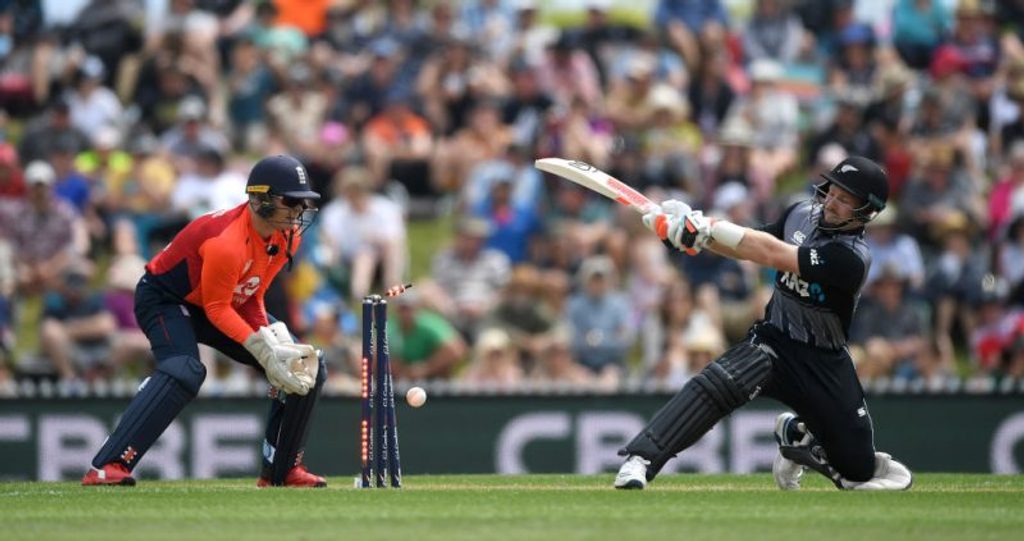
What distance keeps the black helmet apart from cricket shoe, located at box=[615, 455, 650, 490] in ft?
6.07

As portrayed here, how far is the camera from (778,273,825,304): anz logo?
11219 millimetres

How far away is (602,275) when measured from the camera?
18.3 meters

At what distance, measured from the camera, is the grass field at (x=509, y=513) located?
8.95 meters

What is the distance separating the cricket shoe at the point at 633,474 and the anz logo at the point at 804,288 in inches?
52.7

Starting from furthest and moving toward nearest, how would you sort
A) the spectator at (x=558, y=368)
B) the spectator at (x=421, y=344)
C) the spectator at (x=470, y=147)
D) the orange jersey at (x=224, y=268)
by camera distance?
the spectator at (x=470, y=147) < the spectator at (x=421, y=344) < the spectator at (x=558, y=368) < the orange jersey at (x=224, y=268)

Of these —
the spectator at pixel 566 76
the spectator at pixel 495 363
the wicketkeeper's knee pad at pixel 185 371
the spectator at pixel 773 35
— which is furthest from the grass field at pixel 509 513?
the spectator at pixel 773 35

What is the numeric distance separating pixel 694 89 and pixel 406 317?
18.4 ft

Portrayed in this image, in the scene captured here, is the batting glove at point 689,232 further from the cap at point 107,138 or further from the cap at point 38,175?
the cap at point 107,138

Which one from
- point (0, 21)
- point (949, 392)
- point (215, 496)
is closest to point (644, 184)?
point (949, 392)

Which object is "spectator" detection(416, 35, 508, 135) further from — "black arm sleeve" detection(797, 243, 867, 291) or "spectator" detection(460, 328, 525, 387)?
"black arm sleeve" detection(797, 243, 867, 291)

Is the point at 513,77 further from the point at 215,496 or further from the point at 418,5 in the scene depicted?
the point at 215,496

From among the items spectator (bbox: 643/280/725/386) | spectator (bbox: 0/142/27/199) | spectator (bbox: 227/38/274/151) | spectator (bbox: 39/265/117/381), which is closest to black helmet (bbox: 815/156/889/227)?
spectator (bbox: 643/280/725/386)

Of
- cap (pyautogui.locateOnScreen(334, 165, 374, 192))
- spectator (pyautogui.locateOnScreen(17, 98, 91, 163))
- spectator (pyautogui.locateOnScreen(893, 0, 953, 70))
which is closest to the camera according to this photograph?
cap (pyautogui.locateOnScreen(334, 165, 374, 192))

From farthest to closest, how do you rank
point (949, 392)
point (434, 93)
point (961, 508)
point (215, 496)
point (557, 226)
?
1. point (434, 93)
2. point (557, 226)
3. point (949, 392)
4. point (215, 496)
5. point (961, 508)
